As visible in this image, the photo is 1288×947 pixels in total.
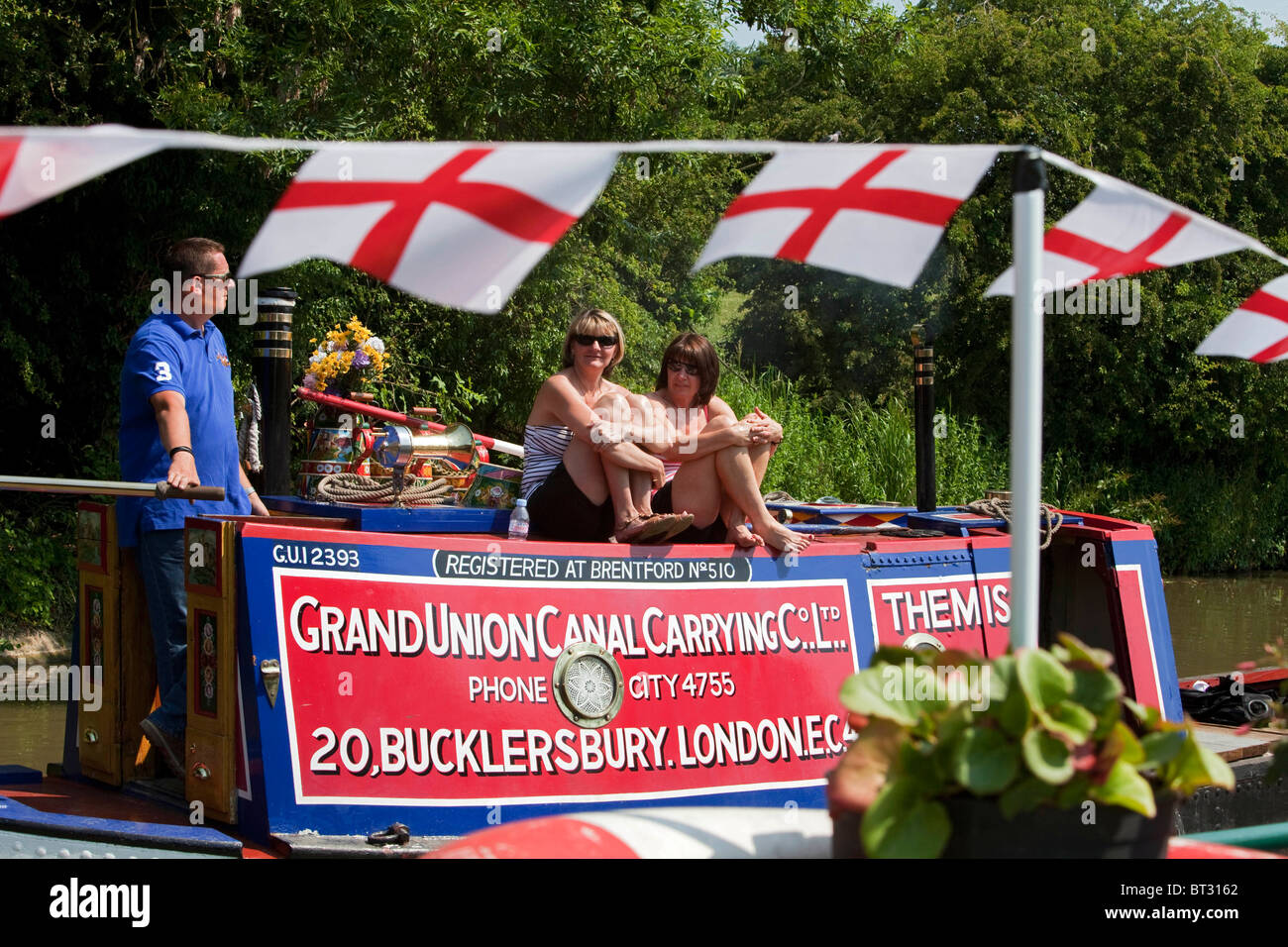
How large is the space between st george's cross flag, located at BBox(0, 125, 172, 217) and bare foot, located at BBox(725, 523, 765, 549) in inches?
113

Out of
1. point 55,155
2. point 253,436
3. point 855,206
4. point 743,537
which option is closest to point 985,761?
point 855,206

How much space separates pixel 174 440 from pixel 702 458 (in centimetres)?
186

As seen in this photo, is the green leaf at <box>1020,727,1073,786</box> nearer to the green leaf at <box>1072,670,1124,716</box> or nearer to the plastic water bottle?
the green leaf at <box>1072,670,1124,716</box>

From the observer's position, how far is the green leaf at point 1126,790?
6.23 feet

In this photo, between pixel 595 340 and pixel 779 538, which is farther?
pixel 595 340

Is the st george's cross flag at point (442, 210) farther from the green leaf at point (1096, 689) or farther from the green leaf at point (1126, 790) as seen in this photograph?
the green leaf at point (1126, 790)

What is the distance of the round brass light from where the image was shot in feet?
15.6

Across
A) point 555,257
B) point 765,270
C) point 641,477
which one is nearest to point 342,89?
point 555,257

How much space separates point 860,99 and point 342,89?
1180 cm

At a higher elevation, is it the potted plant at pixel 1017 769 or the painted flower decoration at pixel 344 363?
the painted flower decoration at pixel 344 363

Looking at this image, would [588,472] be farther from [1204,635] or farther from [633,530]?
[1204,635]

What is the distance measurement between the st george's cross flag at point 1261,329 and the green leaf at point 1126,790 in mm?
2217

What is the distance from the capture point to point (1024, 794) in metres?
1.91
